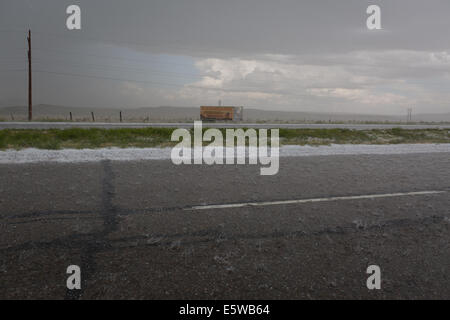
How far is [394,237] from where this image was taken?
13.8 ft

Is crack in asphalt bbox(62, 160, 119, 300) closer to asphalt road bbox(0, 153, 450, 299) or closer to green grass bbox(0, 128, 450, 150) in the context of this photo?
asphalt road bbox(0, 153, 450, 299)

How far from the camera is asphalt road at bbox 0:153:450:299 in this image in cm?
298

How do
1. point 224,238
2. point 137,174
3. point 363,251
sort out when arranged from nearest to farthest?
1. point 363,251
2. point 224,238
3. point 137,174

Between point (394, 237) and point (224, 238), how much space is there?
2.36 m

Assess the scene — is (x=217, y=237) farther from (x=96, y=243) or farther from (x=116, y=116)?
(x=116, y=116)

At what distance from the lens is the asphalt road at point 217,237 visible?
2.98 meters

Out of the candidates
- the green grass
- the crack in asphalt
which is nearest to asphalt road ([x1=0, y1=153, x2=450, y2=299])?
the crack in asphalt

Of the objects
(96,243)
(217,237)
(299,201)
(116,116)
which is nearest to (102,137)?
(299,201)

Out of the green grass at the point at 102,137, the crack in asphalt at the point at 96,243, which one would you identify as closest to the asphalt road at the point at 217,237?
the crack in asphalt at the point at 96,243

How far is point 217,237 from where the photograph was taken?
13.3ft

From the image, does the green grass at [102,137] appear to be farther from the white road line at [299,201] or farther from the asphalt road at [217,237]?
the white road line at [299,201]

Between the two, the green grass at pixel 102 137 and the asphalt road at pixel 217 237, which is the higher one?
the green grass at pixel 102 137
